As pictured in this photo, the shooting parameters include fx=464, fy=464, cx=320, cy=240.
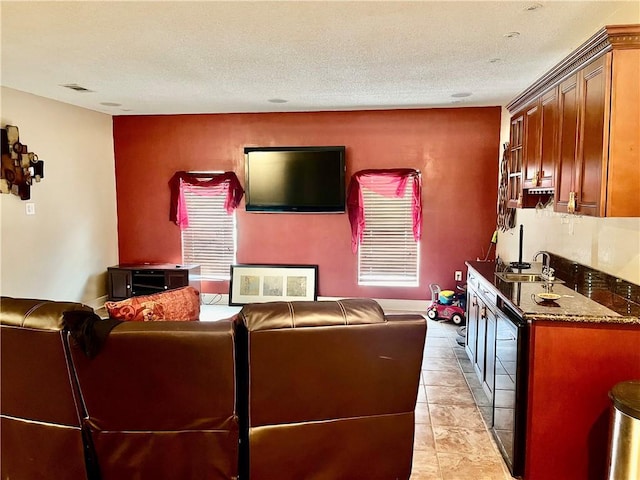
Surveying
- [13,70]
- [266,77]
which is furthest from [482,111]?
[13,70]

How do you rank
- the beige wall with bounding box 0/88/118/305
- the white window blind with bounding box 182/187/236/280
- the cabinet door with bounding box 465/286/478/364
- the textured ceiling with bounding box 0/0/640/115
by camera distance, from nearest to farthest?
the textured ceiling with bounding box 0/0/640/115
the cabinet door with bounding box 465/286/478/364
the beige wall with bounding box 0/88/118/305
the white window blind with bounding box 182/187/236/280

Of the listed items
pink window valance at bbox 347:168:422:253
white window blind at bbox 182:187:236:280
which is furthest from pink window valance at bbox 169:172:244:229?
pink window valance at bbox 347:168:422:253

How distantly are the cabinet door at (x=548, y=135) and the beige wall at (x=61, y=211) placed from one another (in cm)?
477

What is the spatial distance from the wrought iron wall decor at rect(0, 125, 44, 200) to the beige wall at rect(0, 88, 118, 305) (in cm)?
10

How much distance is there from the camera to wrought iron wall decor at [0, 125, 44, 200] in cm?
447

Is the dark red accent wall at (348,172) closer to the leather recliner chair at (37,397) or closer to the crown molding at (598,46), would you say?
the crown molding at (598,46)

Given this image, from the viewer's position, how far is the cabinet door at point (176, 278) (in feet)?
19.0

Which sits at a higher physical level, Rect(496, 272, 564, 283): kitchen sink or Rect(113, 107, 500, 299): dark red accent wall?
Rect(113, 107, 500, 299): dark red accent wall

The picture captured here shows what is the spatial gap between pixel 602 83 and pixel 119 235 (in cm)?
591

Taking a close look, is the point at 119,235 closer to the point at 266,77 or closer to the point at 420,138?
the point at 266,77

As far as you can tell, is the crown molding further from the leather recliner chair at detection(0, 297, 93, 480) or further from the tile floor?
the leather recliner chair at detection(0, 297, 93, 480)

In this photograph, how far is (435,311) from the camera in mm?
5504

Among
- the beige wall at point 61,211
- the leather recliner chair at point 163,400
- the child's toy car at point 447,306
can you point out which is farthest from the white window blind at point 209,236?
Result: the leather recliner chair at point 163,400

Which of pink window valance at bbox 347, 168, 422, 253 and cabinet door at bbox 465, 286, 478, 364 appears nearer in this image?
cabinet door at bbox 465, 286, 478, 364
